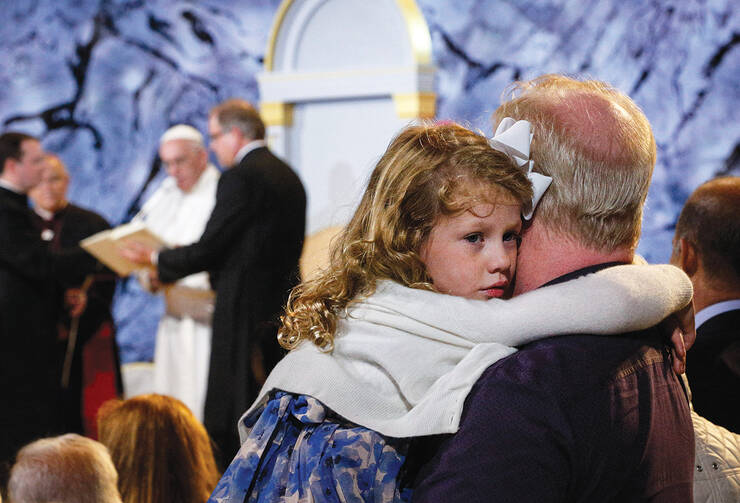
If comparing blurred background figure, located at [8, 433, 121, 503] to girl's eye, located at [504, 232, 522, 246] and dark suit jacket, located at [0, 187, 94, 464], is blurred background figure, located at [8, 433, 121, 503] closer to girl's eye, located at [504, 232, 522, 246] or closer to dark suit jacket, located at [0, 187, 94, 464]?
girl's eye, located at [504, 232, 522, 246]

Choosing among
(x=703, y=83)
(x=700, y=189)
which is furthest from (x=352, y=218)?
(x=703, y=83)

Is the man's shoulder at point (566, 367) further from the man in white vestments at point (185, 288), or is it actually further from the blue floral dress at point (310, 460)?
the man in white vestments at point (185, 288)

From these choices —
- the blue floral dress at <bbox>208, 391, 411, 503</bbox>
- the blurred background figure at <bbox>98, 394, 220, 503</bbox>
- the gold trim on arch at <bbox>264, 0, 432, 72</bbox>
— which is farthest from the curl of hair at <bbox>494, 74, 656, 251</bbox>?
the gold trim on arch at <bbox>264, 0, 432, 72</bbox>

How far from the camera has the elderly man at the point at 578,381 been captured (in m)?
1.22

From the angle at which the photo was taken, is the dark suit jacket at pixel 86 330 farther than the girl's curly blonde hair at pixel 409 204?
Yes

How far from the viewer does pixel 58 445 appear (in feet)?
7.00

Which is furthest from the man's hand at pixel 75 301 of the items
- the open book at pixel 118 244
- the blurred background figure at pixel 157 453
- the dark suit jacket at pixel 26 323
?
the blurred background figure at pixel 157 453

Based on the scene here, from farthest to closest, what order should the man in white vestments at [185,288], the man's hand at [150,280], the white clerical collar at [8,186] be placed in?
1. the man in white vestments at [185,288]
2. the man's hand at [150,280]
3. the white clerical collar at [8,186]

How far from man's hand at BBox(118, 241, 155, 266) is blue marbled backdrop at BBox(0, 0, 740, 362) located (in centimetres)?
230

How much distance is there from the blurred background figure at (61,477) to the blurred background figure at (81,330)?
3.00 m

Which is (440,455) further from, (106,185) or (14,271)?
(106,185)

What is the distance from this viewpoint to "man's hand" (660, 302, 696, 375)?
1.49 meters

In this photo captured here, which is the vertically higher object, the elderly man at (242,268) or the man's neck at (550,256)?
the man's neck at (550,256)

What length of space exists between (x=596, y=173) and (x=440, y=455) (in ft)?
1.70
